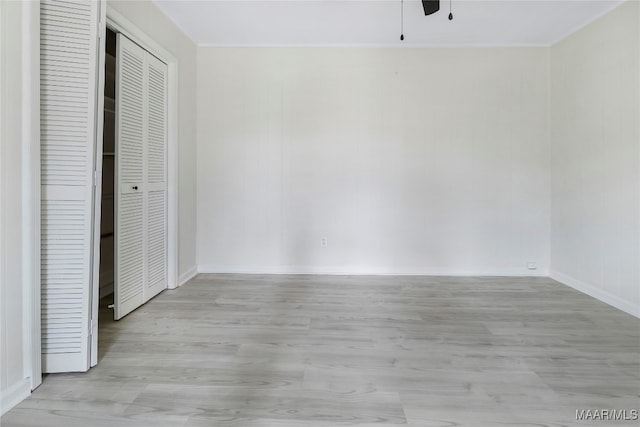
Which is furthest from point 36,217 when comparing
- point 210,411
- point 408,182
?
point 408,182

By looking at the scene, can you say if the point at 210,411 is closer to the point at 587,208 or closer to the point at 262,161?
the point at 262,161

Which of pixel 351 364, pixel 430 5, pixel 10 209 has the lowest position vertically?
pixel 351 364

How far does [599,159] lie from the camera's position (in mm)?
3080

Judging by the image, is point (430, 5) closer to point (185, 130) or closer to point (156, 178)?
point (185, 130)

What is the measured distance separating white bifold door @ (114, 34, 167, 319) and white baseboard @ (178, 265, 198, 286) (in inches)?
8.7

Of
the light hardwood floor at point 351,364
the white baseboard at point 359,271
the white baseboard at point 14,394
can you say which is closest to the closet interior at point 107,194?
the light hardwood floor at point 351,364

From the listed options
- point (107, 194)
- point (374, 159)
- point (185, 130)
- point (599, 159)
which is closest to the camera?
point (599, 159)

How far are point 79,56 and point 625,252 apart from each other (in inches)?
164

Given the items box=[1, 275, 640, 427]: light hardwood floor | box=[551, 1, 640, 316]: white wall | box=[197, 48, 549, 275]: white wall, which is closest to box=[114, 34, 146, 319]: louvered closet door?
box=[1, 275, 640, 427]: light hardwood floor

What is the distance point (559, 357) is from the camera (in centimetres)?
204

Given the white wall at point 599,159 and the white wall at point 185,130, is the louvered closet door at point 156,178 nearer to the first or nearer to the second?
the white wall at point 185,130

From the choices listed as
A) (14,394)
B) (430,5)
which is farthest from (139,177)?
(430,5)

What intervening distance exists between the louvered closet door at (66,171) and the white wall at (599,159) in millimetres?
3894

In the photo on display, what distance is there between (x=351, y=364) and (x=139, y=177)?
89.3 inches
